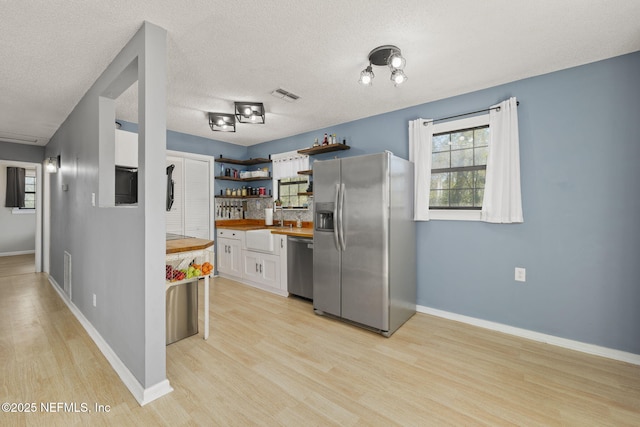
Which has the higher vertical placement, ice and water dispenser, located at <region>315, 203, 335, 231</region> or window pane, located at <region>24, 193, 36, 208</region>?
window pane, located at <region>24, 193, 36, 208</region>

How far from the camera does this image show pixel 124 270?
2.01m

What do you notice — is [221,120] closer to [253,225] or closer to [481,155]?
[253,225]

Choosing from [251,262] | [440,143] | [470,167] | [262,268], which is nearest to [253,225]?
[251,262]

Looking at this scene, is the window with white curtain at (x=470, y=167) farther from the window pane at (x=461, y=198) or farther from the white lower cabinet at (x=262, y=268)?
the white lower cabinet at (x=262, y=268)

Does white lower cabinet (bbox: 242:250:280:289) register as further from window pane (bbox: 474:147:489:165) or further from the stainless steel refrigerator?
window pane (bbox: 474:147:489:165)

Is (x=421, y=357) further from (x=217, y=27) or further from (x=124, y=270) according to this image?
(x=217, y=27)

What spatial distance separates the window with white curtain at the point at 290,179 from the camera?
463cm

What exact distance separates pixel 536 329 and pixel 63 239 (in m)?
5.62

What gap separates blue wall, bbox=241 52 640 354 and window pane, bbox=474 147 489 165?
1.05 ft

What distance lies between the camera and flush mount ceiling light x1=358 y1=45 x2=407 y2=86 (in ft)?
6.79

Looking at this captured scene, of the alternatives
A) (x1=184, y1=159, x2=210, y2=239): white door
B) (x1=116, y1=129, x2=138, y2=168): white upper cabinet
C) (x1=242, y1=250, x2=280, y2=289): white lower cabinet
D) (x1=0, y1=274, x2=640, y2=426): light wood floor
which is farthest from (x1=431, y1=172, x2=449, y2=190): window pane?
(x1=184, y1=159, x2=210, y2=239): white door

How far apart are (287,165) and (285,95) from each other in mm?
1838

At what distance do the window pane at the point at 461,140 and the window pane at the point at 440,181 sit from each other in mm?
323

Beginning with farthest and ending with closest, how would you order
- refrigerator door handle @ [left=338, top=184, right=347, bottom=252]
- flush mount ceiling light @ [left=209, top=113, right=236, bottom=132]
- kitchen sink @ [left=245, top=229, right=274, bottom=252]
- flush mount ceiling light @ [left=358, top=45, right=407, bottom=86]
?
kitchen sink @ [left=245, top=229, right=274, bottom=252], flush mount ceiling light @ [left=209, top=113, right=236, bottom=132], refrigerator door handle @ [left=338, top=184, right=347, bottom=252], flush mount ceiling light @ [left=358, top=45, right=407, bottom=86]
